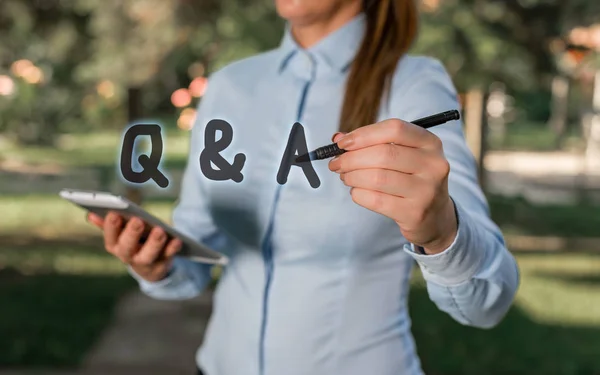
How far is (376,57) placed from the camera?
107 centimetres

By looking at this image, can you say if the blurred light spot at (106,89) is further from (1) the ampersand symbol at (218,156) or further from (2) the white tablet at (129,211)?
(1) the ampersand symbol at (218,156)

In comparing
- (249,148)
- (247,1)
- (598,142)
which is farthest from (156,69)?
(598,142)

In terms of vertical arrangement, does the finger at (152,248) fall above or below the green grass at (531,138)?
below

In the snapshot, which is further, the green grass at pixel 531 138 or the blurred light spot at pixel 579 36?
the green grass at pixel 531 138

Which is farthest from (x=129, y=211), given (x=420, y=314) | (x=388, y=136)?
(x=420, y=314)

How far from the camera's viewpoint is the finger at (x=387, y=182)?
2.30ft

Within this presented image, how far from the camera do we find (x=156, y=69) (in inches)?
220

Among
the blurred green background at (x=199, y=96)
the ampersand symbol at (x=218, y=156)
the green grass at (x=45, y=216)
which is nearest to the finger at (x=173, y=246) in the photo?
the ampersand symbol at (x=218, y=156)

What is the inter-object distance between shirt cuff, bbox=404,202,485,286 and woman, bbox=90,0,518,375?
0.02 meters

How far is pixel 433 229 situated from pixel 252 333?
0.47 meters

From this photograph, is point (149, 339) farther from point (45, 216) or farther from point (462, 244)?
point (45, 216)

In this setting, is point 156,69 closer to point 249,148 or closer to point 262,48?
point 262,48

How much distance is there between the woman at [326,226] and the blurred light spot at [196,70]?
4493 mm

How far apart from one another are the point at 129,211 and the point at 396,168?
431mm
